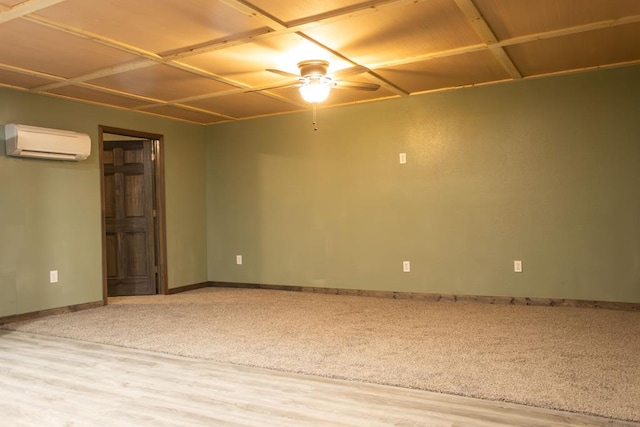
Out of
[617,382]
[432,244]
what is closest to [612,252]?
[432,244]

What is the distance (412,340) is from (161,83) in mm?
3135

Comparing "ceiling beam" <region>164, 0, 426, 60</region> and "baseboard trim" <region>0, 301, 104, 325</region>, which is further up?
"ceiling beam" <region>164, 0, 426, 60</region>

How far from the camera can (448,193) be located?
17.9 ft

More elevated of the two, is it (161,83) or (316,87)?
(161,83)

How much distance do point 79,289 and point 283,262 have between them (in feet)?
7.54

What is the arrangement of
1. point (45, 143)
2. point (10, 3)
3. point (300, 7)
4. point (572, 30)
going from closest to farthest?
1. point (10, 3)
2. point (300, 7)
3. point (572, 30)
4. point (45, 143)

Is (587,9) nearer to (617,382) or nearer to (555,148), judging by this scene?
(555,148)

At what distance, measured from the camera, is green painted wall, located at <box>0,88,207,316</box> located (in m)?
4.84

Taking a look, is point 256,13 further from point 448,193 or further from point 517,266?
point 517,266

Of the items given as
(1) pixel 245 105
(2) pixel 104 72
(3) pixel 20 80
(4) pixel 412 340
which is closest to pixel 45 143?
(3) pixel 20 80

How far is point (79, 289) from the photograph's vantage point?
17.9 ft

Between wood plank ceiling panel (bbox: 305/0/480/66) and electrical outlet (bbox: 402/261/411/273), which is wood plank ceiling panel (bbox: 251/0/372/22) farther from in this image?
electrical outlet (bbox: 402/261/411/273)

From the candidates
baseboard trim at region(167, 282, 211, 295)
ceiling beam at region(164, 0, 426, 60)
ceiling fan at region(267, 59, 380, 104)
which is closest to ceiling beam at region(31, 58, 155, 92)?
ceiling beam at region(164, 0, 426, 60)

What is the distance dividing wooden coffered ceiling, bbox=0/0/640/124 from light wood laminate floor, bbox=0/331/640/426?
7.12ft
